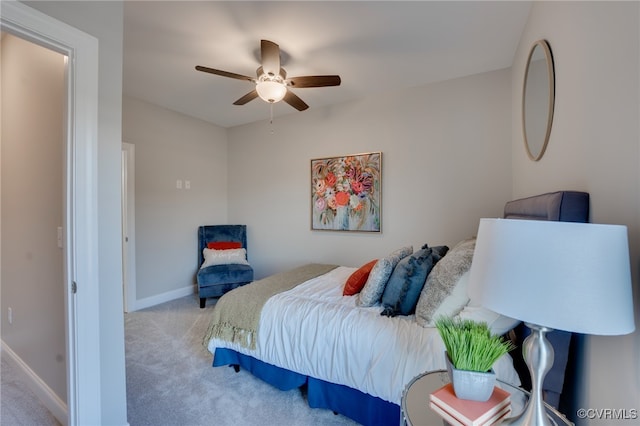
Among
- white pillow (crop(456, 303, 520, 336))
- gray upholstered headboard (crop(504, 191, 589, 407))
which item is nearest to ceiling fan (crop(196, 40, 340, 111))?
gray upholstered headboard (crop(504, 191, 589, 407))

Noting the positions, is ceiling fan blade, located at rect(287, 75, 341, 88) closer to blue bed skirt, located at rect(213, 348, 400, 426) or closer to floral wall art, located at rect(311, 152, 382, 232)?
floral wall art, located at rect(311, 152, 382, 232)

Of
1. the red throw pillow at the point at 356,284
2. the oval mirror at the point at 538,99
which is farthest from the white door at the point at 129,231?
the oval mirror at the point at 538,99

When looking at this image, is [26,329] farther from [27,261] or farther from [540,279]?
[540,279]

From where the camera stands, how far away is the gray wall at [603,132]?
737mm

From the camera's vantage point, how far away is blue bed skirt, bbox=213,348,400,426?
152cm

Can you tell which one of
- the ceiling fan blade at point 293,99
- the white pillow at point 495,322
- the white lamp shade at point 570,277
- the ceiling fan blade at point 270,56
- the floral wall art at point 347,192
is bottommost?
the white pillow at point 495,322

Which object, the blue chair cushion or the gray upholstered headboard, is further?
the blue chair cushion

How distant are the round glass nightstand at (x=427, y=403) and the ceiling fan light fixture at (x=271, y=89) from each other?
2.12m

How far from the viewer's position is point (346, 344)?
159cm

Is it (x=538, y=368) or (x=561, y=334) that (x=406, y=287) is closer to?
(x=561, y=334)

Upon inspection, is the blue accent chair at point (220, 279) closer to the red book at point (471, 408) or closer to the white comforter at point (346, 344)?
the white comforter at point (346, 344)

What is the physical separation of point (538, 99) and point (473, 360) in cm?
162

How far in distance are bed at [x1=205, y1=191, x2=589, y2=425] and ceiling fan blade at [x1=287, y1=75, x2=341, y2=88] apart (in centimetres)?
144

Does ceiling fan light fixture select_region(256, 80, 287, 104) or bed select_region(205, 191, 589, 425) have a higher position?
ceiling fan light fixture select_region(256, 80, 287, 104)
